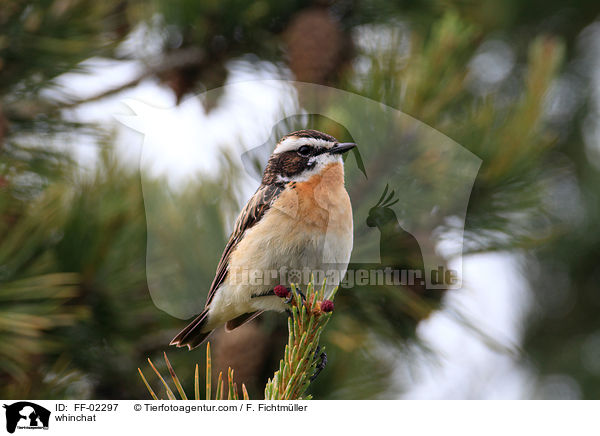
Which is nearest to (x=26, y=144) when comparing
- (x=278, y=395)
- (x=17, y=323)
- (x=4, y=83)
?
(x=4, y=83)

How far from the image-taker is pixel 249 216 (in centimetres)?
119

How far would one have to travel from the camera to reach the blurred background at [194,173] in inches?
48.9

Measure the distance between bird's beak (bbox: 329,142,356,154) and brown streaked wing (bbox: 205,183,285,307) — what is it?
0.13 meters

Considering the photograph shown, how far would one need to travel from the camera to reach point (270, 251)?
3.91 ft

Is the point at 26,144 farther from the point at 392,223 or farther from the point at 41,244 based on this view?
the point at 392,223
